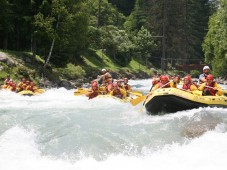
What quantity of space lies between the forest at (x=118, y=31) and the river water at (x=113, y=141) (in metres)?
16.5

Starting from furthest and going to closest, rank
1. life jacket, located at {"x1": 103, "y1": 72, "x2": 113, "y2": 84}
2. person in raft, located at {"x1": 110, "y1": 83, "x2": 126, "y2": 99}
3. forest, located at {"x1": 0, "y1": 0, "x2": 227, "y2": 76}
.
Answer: forest, located at {"x1": 0, "y1": 0, "x2": 227, "y2": 76} → life jacket, located at {"x1": 103, "y1": 72, "x2": 113, "y2": 84} → person in raft, located at {"x1": 110, "y1": 83, "x2": 126, "y2": 99}

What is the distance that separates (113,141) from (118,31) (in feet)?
128

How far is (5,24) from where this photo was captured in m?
28.0

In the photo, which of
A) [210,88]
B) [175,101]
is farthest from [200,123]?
[210,88]

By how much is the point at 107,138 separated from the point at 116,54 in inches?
1502

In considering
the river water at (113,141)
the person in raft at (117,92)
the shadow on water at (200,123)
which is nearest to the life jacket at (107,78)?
the person in raft at (117,92)

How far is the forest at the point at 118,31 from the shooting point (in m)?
27.9

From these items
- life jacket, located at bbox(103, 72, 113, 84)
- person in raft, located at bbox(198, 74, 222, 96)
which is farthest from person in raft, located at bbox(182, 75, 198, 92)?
life jacket, located at bbox(103, 72, 113, 84)

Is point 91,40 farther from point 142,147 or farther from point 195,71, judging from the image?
point 142,147

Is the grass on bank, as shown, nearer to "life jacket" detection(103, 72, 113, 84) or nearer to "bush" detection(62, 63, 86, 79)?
"bush" detection(62, 63, 86, 79)

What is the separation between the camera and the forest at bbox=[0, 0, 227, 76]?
27922mm

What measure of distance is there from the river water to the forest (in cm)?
1654

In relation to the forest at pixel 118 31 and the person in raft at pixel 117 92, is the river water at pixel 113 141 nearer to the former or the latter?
the person in raft at pixel 117 92

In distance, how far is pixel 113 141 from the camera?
868cm
